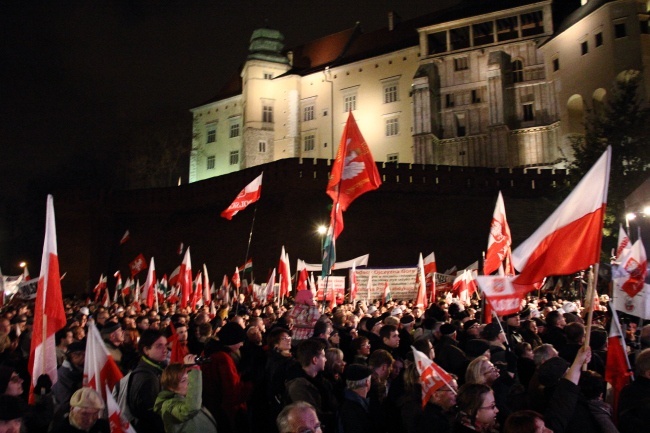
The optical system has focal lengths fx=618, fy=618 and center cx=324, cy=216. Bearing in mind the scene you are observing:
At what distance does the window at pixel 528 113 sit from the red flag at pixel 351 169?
36.9m

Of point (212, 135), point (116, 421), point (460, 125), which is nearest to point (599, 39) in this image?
point (460, 125)

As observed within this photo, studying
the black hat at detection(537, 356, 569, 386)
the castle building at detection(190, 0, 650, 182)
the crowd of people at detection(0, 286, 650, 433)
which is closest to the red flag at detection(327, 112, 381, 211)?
the crowd of people at detection(0, 286, 650, 433)

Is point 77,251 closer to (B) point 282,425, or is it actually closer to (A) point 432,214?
(A) point 432,214

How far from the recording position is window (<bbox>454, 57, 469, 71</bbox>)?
46.5 meters

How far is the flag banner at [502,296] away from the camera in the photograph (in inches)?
270

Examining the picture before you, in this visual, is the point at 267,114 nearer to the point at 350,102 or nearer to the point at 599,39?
the point at 350,102

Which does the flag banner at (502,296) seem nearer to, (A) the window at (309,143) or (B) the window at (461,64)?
(B) the window at (461,64)

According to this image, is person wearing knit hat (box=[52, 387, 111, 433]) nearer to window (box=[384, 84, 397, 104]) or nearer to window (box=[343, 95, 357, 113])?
window (box=[384, 84, 397, 104])

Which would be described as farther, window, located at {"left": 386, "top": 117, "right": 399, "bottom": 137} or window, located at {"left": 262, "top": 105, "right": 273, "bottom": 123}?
window, located at {"left": 262, "top": 105, "right": 273, "bottom": 123}

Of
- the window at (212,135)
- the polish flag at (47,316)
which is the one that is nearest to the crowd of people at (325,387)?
the polish flag at (47,316)

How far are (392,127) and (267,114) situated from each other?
11.8m

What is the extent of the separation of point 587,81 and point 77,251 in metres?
36.2

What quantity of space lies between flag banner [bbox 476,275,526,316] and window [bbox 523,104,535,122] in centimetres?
3966

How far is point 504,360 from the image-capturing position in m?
6.32
